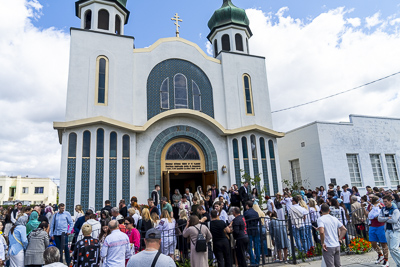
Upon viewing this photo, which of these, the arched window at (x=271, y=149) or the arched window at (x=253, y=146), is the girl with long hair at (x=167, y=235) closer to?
the arched window at (x=253, y=146)

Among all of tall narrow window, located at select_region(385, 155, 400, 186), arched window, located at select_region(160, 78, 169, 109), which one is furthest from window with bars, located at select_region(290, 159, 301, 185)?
arched window, located at select_region(160, 78, 169, 109)

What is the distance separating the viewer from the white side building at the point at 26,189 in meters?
50.5

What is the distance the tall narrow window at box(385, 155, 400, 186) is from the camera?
69.0ft

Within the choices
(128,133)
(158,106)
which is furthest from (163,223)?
(158,106)

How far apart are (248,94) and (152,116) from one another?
610 cm

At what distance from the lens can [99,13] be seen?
54.2 ft

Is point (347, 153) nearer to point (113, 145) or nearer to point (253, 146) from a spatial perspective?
point (253, 146)

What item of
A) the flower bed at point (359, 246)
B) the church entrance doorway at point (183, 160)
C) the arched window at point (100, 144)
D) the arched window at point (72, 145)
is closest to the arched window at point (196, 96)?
the church entrance doorway at point (183, 160)

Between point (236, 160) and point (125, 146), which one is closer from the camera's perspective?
point (125, 146)

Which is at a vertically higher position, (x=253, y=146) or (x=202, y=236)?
(x=253, y=146)

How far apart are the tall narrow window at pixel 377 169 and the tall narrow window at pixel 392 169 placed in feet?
2.80

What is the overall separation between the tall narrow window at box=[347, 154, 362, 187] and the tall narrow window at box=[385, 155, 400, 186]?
291cm

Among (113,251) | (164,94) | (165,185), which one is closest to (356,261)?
(113,251)

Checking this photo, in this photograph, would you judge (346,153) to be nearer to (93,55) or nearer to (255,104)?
(255,104)
